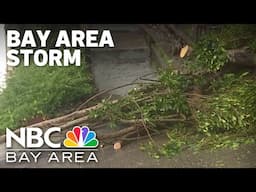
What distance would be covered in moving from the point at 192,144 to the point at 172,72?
15.8 inches

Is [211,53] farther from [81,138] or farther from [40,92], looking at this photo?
[40,92]

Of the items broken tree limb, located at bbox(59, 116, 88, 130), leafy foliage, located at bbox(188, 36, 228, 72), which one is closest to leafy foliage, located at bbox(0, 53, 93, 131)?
broken tree limb, located at bbox(59, 116, 88, 130)

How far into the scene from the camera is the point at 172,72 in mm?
4246

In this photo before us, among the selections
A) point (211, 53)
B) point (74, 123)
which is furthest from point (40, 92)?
point (211, 53)

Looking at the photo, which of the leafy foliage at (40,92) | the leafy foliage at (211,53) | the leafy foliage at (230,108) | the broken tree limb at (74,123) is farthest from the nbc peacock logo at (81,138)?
the leafy foliage at (211,53)

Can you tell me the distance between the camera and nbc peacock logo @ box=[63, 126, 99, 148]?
13.9ft

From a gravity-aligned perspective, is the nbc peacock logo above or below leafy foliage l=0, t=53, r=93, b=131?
below

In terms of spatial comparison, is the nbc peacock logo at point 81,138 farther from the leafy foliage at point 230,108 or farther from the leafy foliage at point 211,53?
the leafy foliage at point 211,53

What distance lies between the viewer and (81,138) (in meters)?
4.23

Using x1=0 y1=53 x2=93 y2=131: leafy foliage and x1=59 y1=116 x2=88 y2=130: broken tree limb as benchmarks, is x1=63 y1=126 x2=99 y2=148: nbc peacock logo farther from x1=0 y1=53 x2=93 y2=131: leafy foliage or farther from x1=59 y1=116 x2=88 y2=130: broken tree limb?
x1=0 y1=53 x2=93 y2=131: leafy foliage
